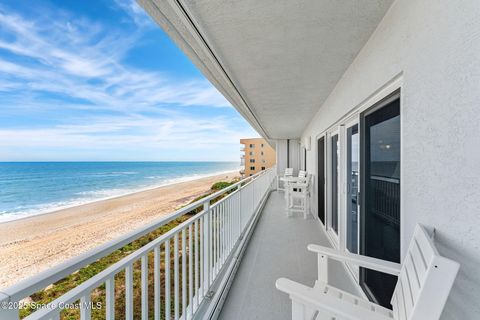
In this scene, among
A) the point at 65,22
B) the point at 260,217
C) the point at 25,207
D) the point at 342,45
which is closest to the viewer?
the point at 342,45

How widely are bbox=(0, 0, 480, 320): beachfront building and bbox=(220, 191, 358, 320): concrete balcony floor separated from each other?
0.02m

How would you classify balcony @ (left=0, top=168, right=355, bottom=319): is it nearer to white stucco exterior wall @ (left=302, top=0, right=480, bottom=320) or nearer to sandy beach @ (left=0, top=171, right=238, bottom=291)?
white stucco exterior wall @ (left=302, top=0, right=480, bottom=320)

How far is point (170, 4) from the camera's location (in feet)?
3.77

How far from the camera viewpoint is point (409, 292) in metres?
0.88

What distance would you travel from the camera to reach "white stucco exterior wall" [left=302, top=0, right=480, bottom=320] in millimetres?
730

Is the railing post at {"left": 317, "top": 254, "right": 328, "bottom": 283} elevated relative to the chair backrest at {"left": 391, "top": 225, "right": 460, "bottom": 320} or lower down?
lower down

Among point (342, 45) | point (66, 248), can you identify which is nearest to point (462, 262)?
point (342, 45)

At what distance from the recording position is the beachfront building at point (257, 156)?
29.7 meters

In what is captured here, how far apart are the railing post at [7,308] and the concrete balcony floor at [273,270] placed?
1.59m

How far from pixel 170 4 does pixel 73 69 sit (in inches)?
758

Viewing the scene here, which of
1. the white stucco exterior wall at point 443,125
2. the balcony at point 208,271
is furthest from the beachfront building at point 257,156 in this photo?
the white stucco exterior wall at point 443,125

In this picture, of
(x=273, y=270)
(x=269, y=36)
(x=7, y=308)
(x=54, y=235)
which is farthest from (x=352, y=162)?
(x=54, y=235)

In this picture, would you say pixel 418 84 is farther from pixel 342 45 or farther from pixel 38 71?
pixel 38 71

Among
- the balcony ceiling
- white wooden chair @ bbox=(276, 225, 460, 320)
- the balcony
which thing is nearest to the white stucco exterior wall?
white wooden chair @ bbox=(276, 225, 460, 320)
